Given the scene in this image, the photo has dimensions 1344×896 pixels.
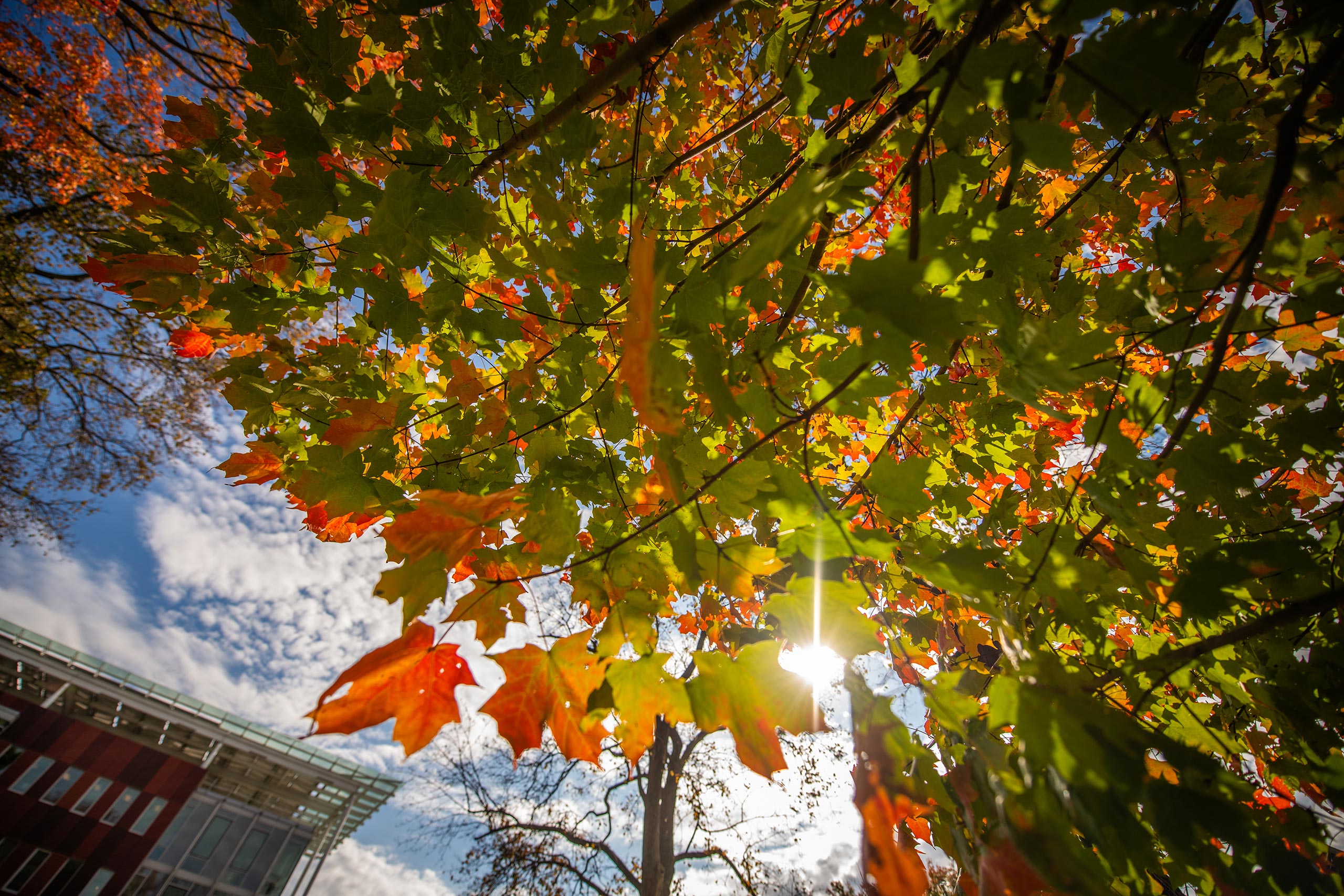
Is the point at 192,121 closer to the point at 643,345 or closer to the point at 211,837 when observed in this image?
the point at 643,345

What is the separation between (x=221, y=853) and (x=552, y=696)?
21.2 metres

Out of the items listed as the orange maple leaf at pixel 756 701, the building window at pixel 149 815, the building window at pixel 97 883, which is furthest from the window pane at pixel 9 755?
the orange maple leaf at pixel 756 701

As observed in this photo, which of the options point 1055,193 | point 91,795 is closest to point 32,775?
point 91,795

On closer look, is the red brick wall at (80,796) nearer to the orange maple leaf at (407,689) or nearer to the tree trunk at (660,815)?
the tree trunk at (660,815)

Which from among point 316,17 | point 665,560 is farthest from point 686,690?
point 316,17

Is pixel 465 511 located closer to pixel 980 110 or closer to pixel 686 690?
pixel 686 690

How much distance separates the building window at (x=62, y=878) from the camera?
11.9 meters

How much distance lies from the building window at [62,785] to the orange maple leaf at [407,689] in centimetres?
2039

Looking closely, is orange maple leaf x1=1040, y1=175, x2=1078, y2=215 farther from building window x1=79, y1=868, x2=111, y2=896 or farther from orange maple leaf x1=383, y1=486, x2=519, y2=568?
building window x1=79, y1=868, x2=111, y2=896

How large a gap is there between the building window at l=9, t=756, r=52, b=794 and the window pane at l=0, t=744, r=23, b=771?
1.18 feet

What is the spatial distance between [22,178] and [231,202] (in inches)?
419

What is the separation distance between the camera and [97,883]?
1211 centimetres

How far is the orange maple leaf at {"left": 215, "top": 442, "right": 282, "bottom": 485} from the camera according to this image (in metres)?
1.81

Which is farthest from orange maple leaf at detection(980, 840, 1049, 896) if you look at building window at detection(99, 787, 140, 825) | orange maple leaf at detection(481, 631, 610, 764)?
building window at detection(99, 787, 140, 825)
